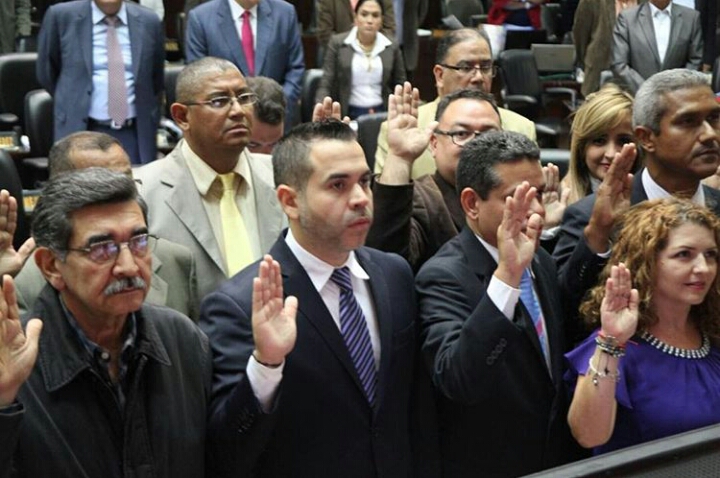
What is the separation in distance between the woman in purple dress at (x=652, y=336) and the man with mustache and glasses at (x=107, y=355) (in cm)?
72

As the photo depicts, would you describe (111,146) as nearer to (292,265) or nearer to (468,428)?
(292,265)

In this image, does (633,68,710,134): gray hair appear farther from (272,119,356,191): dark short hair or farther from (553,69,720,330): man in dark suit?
(272,119,356,191): dark short hair

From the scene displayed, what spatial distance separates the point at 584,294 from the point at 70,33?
368 centimetres

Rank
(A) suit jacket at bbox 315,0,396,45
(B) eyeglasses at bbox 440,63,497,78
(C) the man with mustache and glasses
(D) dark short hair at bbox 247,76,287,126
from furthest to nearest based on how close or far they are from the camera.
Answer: (A) suit jacket at bbox 315,0,396,45
(B) eyeglasses at bbox 440,63,497,78
(D) dark short hair at bbox 247,76,287,126
(C) the man with mustache and glasses

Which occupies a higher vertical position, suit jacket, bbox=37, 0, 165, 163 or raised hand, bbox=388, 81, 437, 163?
raised hand, bbox=388, 81, 437, 163

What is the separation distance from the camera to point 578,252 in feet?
9.43

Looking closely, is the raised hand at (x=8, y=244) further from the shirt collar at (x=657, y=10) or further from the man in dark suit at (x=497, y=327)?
the shirt collar at (x=657, y=10)

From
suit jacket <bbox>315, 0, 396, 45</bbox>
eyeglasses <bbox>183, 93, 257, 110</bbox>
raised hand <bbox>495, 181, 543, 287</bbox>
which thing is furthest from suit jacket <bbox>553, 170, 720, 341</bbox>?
suit jacket <bbox>315, 0, 396, 45</bbox>

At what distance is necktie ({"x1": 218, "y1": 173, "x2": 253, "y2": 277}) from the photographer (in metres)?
3.31

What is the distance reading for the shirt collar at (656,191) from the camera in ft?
10.5

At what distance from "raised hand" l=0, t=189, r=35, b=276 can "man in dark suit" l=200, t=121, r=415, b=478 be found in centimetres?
53

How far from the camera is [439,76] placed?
4.69m

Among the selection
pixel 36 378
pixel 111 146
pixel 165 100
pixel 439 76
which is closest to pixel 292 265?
pixel 36 378

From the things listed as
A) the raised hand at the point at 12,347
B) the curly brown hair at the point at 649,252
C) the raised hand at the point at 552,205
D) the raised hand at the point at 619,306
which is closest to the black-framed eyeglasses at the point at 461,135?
the raised hand at the point at 552,205
